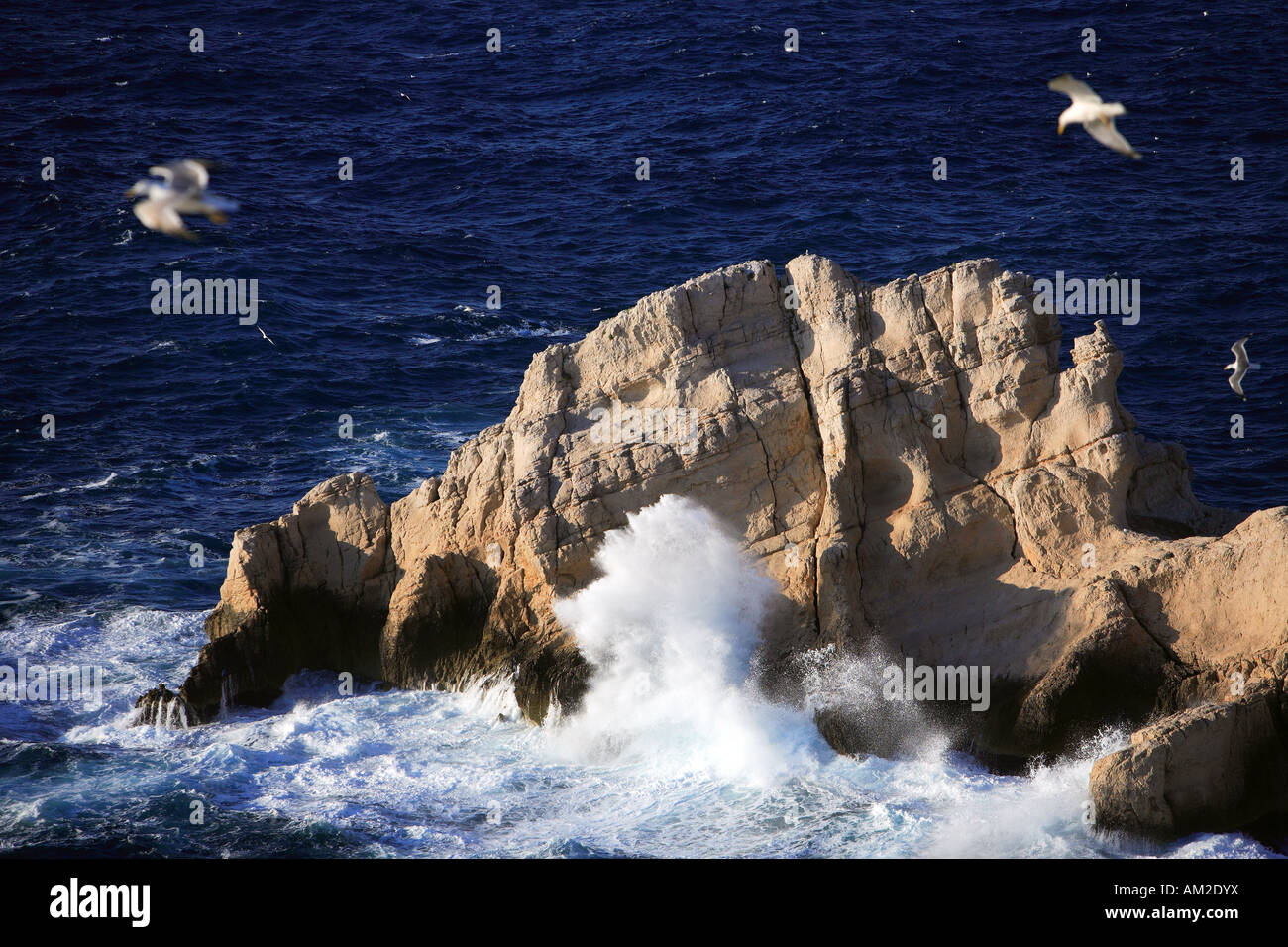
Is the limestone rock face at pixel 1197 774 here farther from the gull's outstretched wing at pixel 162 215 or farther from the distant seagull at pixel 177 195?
the gull's outstretched wing at pixel 162 215

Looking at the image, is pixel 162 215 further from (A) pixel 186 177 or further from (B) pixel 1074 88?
(B) pixel 1074 88

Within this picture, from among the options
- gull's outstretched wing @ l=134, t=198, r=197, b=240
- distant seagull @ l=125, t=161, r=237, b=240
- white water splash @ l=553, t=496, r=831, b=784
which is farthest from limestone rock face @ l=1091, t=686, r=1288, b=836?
gull's outstretched wing @ l=134, t=198, r=197, b=240

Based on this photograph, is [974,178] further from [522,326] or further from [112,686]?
[112,686]

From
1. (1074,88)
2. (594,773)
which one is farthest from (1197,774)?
(1074,88)

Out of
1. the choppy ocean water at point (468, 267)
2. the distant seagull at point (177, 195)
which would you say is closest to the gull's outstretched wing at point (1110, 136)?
the choppy ocean water at point (468, 267)

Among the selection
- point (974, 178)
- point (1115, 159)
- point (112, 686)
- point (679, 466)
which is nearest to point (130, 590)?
point (112, 686)

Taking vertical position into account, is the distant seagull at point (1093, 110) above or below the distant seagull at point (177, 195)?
above
